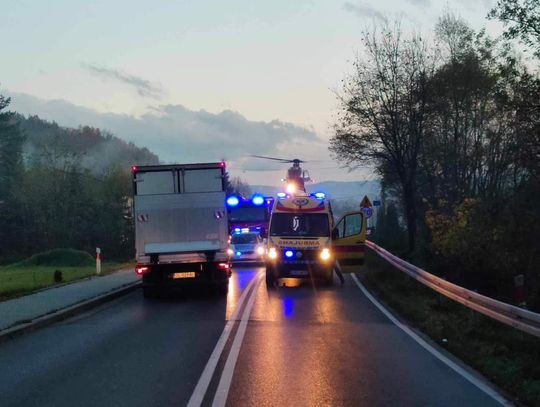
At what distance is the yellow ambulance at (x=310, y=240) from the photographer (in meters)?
19.5

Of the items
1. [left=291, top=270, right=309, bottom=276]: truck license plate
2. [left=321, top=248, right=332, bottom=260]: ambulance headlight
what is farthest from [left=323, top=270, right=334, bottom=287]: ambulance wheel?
[left=291, top=270, right=309, bottom=276]: truck license plate

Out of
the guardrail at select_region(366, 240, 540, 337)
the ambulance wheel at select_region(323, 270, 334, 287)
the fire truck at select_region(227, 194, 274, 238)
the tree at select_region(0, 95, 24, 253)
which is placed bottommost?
the ambulance wheel at select_region(323, 270, 334, 287)

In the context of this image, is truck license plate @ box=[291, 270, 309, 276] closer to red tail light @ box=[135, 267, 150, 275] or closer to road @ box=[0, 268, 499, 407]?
red tail light @ box=[135, 267, 150, 275]

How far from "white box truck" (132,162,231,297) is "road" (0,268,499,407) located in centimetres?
286

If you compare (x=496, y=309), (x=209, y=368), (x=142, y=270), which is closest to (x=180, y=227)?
(x=142, y=270)

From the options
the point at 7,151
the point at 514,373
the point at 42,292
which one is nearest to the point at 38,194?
the point at 7,151

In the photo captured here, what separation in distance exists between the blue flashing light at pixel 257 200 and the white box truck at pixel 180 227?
13.2 m

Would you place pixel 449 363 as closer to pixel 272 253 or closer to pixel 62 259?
pixel 272 253

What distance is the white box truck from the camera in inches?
661

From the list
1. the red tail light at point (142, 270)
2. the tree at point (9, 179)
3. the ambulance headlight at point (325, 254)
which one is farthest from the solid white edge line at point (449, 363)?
the tree at point (9, 179)

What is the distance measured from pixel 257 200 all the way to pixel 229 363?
22.7 m

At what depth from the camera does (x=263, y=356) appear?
29.1 feet

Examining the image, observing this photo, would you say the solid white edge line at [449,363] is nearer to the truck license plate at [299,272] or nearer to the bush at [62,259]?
the truck license plate at [299,272]

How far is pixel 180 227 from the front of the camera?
16953 millimetres
